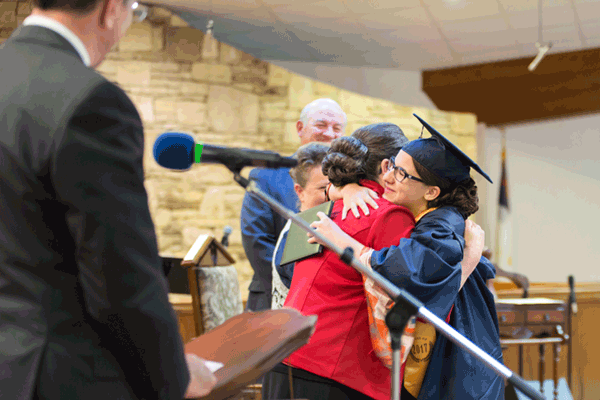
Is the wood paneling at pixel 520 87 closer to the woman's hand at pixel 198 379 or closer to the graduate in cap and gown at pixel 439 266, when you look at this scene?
the graduate in cap and gown at pixel 439 266

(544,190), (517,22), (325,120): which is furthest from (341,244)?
(544,190)

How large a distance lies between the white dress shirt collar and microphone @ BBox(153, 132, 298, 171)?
283 millimetres

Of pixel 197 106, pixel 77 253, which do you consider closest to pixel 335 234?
pixel 77 253

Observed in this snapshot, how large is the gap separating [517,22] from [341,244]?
497 cm

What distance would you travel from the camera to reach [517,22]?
17.8 feet

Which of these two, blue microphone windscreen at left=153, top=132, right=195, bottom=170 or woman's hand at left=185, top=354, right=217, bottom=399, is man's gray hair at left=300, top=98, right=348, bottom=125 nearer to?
blue microphone windscreen at left=153, top=132, right=195, bottom=170

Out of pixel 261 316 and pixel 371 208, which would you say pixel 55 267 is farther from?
pixel 371 208

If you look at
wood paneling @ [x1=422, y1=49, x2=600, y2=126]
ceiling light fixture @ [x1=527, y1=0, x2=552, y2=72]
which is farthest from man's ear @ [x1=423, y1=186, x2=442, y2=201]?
wood paneling @ [x1=422, y1=49, x2=600, y2=126]

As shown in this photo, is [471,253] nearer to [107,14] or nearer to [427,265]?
[427,265]

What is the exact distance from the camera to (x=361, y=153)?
4.91ft

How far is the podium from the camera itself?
2238 millimetres

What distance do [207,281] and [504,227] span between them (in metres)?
6.63

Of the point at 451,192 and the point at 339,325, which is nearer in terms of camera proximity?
the point at 339,325

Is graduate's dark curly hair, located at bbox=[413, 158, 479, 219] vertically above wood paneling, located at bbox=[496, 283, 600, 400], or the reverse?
graduate's dark curly hair, located at bbox=[413, 158, 479, 219]
